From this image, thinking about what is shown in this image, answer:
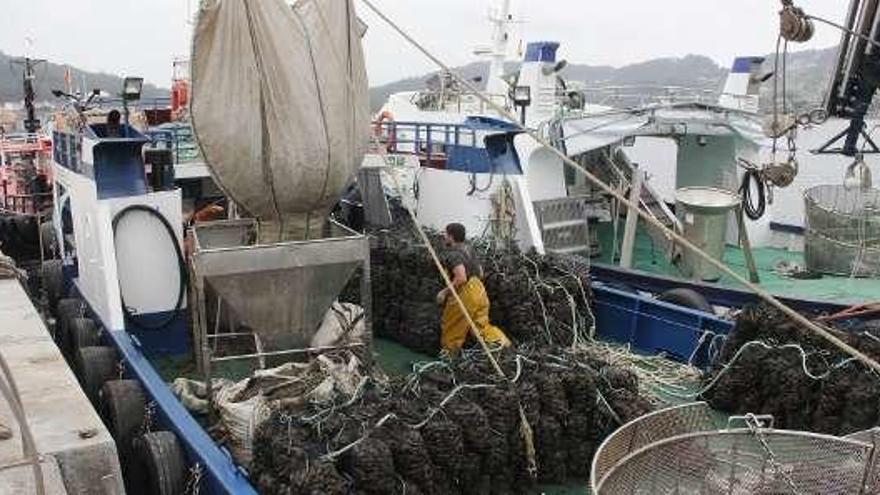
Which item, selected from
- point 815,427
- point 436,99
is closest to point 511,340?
point 815,427

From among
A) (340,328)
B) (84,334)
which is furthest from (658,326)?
(84,334)

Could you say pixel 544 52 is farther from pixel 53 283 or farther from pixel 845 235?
pixel 53 283

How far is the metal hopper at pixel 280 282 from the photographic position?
5.43 meters

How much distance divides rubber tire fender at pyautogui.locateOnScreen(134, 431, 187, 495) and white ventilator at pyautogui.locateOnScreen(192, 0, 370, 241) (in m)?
1.62

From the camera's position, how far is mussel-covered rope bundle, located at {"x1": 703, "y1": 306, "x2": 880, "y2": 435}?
5.27 m

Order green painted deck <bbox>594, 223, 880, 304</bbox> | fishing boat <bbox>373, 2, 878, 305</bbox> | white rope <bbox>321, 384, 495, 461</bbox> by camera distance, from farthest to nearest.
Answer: green painted deck <bbox>594, 223, 880, 304</bbox>
fishing boat <bbox>373, 2, 878, 305</bbox>
white rope <bbox>321, 384, 495, 461</bbox>

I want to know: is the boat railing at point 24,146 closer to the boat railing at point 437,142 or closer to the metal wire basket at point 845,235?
the boat railing at point 437,142

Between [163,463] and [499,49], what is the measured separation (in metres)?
14.0

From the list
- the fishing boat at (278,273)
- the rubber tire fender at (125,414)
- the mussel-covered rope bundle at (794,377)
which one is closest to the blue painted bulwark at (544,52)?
the fishing boat at (278,273)

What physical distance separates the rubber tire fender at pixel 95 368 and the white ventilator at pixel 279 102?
172 centimetres

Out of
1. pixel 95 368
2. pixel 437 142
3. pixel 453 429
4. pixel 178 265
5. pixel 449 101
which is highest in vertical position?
pixel 449 101

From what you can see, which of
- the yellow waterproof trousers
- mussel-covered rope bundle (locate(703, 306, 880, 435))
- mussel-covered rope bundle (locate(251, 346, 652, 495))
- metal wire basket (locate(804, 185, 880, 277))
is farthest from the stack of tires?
metal wire basket (locate(804, 185, 880, 277))

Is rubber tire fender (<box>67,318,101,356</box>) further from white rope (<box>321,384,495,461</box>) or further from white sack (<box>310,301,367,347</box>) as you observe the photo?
white rope (<box>321,384,495,461</box>)

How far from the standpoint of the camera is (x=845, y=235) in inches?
440
